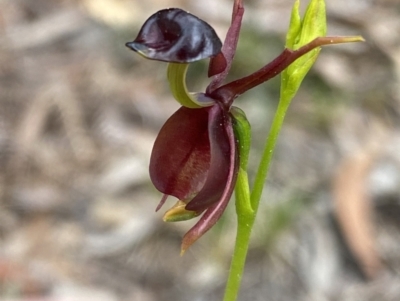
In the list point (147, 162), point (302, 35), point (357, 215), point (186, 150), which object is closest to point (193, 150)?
point (186, 150)

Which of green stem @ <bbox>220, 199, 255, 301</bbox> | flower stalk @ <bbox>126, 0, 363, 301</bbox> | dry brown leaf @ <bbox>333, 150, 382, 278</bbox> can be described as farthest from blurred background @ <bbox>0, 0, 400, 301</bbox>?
flower stalk @ <bbox>126, 0, 363, 301</bbox>

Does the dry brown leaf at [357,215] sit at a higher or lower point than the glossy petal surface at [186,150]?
lower

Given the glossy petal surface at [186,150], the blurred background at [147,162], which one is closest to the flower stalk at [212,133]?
the glossy petal surface at [186,150]

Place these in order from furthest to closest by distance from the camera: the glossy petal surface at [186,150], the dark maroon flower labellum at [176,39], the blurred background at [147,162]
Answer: the blurred background at [147,162], the glossy petal surface at [186,150], the dark maroon flower labellum at [176,39]

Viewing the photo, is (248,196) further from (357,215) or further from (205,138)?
(357,215)

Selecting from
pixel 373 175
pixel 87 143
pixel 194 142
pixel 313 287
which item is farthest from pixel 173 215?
pixel 87 143

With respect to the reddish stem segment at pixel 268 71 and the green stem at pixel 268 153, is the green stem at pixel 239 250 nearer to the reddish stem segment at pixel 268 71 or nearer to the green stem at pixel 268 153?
the green stem at pixel 268 153
